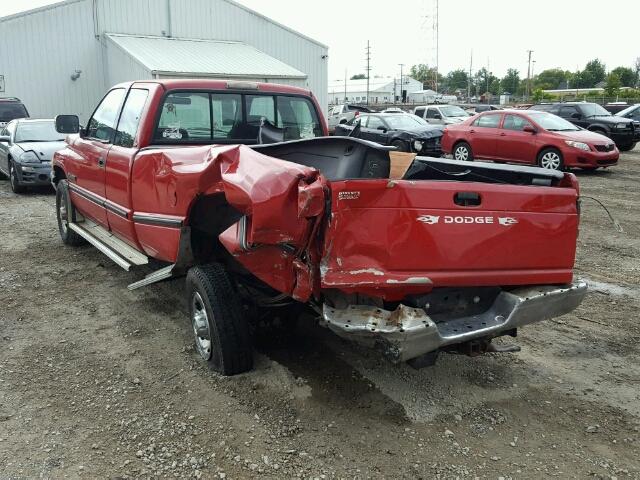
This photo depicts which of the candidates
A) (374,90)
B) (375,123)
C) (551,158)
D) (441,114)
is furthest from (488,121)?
(374,90)

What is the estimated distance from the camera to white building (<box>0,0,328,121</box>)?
69.3 feet

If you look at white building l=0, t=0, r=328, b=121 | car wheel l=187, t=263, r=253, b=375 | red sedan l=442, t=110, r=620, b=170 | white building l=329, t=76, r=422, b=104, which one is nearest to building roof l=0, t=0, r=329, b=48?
white building l=0, t=0, r=328, b=121

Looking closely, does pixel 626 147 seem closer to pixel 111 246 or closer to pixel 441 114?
pixel 441 114

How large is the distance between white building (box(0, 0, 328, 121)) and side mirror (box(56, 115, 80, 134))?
13881 millimetres

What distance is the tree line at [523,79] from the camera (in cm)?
9306

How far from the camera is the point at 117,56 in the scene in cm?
2206

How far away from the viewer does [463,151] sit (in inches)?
639

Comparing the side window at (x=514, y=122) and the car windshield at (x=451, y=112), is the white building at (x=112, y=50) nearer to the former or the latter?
the car windshield at (x=451, y=112)

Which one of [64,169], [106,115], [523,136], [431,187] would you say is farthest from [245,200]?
[523,136]

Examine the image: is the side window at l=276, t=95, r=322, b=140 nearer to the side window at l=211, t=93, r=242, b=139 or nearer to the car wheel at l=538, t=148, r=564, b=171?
the side window at l=211, t=93, r=242, b=139

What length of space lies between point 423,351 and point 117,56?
869 inches

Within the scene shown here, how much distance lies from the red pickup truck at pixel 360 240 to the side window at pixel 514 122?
11687 millimetres

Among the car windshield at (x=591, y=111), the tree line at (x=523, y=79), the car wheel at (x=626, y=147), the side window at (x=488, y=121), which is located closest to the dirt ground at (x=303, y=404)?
the side window at (x=488, y=121)

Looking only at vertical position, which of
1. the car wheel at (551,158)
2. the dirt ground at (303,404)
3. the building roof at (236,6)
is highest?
the building roof at (236,6)
